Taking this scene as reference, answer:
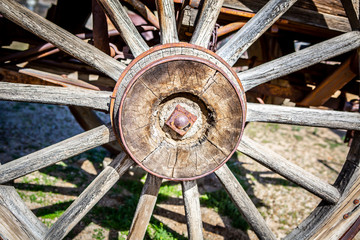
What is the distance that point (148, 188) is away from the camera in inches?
65.3

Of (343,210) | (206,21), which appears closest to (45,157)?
(206,21)

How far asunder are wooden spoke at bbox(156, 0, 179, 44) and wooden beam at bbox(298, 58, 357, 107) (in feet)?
4.47

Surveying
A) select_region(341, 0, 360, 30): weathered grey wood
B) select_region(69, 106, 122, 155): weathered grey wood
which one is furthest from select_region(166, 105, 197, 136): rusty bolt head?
select_region(69, 106, 122, 155): weathered grey wood

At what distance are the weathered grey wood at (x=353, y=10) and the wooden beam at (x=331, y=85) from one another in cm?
43

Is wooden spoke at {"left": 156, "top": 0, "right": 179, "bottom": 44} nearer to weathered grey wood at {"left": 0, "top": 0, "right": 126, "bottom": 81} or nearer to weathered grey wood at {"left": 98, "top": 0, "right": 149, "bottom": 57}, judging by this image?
weathered grey wood at {"left": 98, "top": 0, "right": 149, "bottom": 57}

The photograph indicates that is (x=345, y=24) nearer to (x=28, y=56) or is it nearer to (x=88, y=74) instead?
(x=88, y=74)

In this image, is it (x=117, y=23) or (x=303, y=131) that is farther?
(x=303, y=131)

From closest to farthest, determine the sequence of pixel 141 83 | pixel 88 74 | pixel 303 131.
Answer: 1. pixel 141 83
2. pixel 88 74
3. pixel 303 131

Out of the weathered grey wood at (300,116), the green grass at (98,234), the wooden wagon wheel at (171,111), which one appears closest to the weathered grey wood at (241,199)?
the wooden wagon wheel at (171,111)

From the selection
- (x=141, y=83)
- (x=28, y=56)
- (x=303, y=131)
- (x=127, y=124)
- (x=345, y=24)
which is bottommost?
(x=127, y=124)

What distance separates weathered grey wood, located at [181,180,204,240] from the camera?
168cm

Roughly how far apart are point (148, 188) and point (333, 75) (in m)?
1.63

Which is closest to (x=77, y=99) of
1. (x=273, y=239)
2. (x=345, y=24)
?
(x=273, y=239)

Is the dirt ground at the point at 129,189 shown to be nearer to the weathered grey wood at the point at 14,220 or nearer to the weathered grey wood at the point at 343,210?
the weathered grey wood at the point at 14,220
